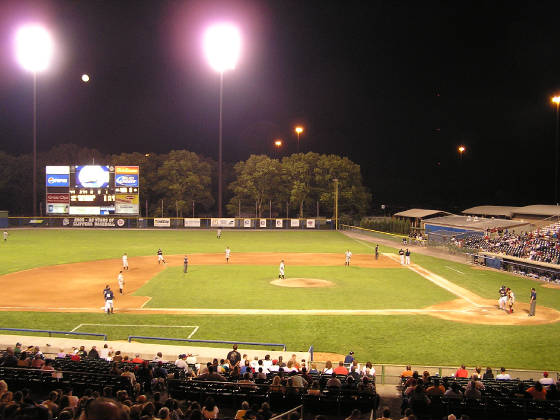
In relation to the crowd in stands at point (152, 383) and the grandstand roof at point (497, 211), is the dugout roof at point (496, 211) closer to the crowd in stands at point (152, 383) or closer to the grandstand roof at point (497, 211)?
the grandstand roof at point (497, 211)

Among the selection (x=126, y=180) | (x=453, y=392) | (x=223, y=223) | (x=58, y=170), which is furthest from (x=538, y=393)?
(x=223, y=223)

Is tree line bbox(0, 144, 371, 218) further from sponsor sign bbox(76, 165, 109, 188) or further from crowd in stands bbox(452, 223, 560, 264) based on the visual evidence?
crowd in stands bbox(452, 223, 560, 264)

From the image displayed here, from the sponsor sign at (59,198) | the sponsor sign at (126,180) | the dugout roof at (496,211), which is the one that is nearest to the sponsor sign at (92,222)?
the sponsor sign at (59,198)

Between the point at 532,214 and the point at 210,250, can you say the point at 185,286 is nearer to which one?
the point at 210,250

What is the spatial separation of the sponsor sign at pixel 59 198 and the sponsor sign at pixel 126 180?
7066 mm

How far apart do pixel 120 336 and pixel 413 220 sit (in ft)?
208

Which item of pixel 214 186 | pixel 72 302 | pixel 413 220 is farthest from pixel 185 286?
pixel 214 186

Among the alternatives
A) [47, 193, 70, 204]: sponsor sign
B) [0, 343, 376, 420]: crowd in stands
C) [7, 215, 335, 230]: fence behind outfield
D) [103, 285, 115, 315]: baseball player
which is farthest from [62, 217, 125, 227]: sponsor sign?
[0, 343, 376, 420]: crowd in stands

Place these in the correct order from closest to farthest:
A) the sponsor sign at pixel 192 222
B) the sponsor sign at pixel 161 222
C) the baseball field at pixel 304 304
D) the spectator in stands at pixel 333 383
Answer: the spectator in stands at pixel 333 383 → the baseball field at pixel 304 304 → the sponsor sign at pixel 161 222 → the sponsor sign at pixel 192 222

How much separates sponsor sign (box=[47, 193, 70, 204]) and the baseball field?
2150cm

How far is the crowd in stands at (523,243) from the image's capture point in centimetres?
3481

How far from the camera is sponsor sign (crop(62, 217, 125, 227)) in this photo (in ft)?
239

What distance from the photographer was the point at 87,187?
213 ft

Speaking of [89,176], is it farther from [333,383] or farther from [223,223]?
[333,383]
